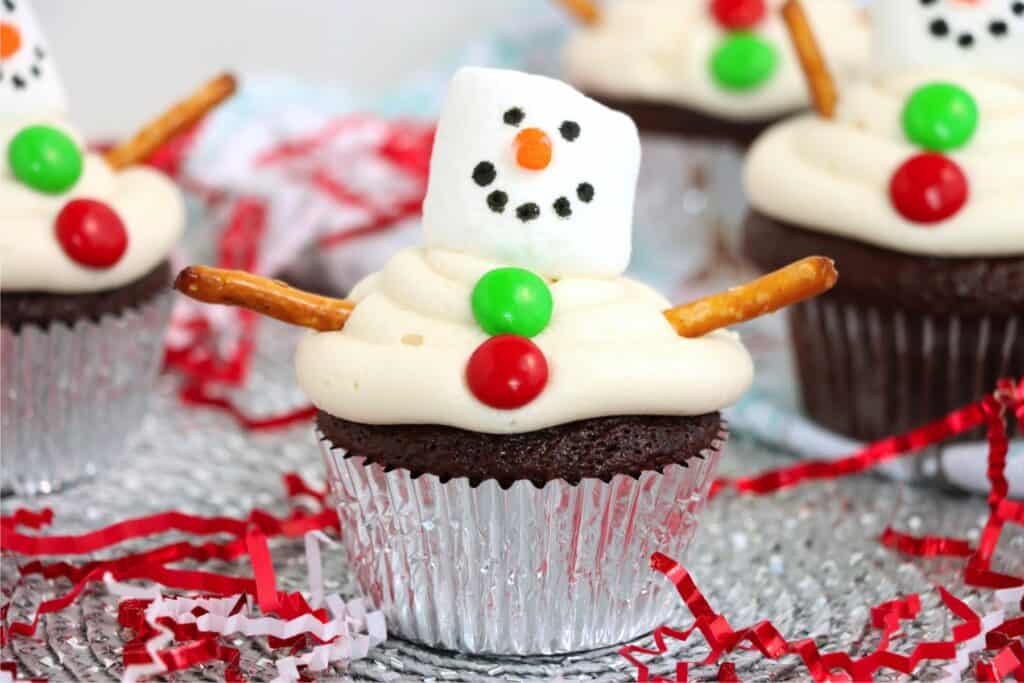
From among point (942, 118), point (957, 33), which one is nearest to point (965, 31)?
point (957, 33)

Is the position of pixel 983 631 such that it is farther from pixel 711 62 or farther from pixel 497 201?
pixel 711 62

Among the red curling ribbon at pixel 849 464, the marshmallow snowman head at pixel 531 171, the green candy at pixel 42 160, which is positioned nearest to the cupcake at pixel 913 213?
the red curling ribbon at pixel 849 464

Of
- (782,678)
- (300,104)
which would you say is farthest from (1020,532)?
(300,104)

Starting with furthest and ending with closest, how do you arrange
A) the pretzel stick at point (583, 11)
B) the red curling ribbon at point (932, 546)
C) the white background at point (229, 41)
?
1. the white background at point (229, 41)
2. the pretzel stick at point (583, 11)
3. the red curling ribbon at point (932, 546)

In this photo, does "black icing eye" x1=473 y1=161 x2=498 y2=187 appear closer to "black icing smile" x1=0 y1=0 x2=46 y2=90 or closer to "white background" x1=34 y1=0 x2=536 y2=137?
"black icing smile" x1=0 y1=0 x2=46 y2=90

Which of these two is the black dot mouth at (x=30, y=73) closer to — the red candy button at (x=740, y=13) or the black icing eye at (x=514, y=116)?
the black icing eye at (x=514, y=116)

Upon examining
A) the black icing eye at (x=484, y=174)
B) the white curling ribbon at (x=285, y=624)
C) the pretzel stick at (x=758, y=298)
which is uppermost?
the black icing eye at (x=484, y=174)

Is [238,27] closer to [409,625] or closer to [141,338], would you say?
[141,338]
